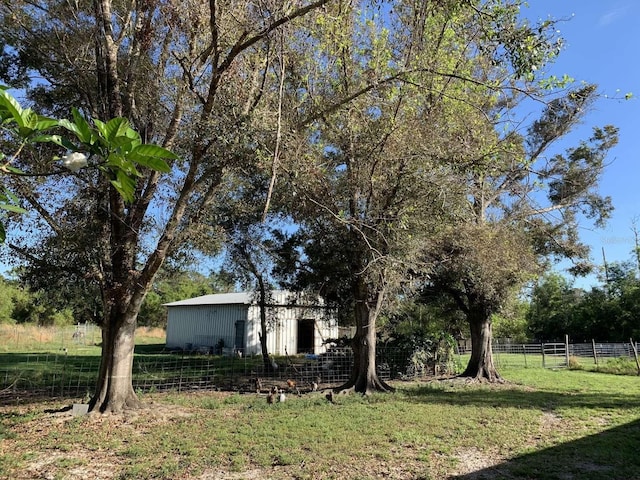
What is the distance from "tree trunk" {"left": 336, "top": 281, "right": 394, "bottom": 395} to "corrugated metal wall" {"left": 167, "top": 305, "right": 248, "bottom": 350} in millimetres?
14404

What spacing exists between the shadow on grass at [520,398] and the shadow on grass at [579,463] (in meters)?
3.38

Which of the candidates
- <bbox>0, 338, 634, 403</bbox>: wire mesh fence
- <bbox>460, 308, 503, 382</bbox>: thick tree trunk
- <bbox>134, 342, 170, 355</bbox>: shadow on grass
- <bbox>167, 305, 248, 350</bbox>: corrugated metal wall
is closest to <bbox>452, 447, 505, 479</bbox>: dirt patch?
<bbox>0, 338, 634, 403</bbox>: wire mesh fence

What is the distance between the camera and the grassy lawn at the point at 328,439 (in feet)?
18.6

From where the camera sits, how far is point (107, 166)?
164 cm

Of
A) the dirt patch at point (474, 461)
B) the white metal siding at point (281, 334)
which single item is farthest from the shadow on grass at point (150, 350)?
the dirt patch at point (474, 461)

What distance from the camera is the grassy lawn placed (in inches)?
224

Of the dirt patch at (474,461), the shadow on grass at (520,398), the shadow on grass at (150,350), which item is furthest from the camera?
the shadow on grass at (150,350)

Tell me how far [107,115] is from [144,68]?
45.1 inches

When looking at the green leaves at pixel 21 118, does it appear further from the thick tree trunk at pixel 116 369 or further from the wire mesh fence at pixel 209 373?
the wire mesh fence at pixel 209 373

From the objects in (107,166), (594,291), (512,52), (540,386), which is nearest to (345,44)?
(512,52)

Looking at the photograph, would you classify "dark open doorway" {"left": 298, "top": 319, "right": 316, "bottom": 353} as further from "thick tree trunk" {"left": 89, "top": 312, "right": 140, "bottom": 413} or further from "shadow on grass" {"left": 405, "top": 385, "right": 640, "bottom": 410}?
"thick tree trunk" {"left": 89, "top": 312, "right": 140, "bottom": 413}

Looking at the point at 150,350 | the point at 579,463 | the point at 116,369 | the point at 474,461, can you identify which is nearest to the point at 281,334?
the point at 150,350

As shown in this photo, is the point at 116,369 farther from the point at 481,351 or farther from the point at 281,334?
the point at 281,334

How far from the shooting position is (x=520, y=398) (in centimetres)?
1191
